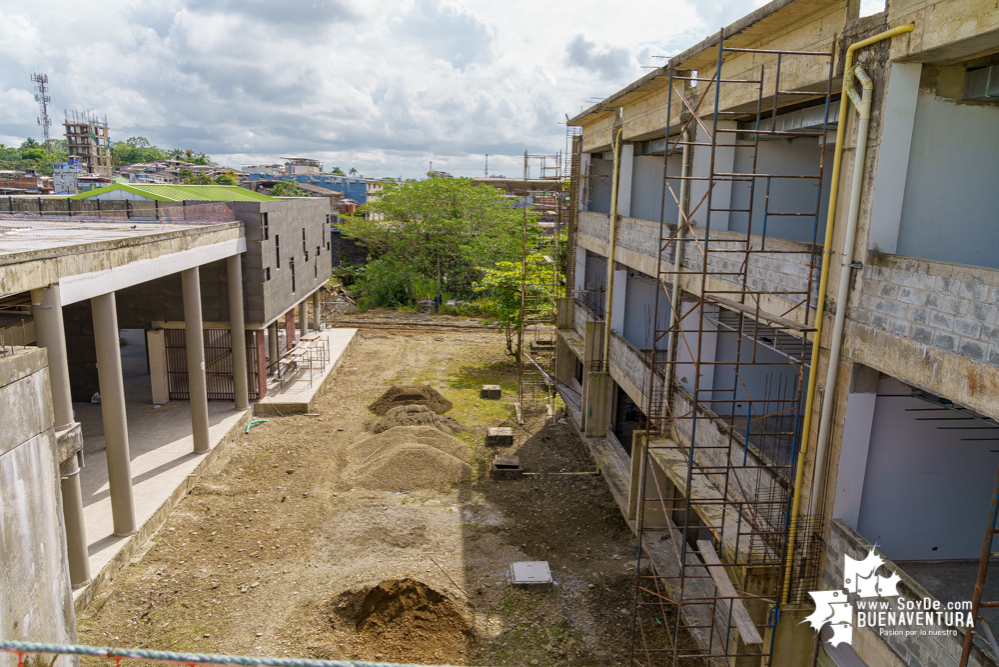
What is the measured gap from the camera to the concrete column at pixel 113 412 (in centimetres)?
1377

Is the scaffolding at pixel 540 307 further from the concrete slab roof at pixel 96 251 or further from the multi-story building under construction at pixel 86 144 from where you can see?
the multi-story building under construction at pixel 86 144

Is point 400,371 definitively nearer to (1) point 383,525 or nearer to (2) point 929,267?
(1) point 383,525

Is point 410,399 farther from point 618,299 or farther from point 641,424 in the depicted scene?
point 641,424

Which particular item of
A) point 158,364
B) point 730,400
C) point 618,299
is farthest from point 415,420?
point 730,400

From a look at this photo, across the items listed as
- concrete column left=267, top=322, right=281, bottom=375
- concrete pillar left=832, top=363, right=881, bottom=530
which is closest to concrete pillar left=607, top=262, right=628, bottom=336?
concrete pillar left=832, top=363, right=881, bottom=530

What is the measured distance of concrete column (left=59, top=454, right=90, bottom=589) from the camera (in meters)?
11.9

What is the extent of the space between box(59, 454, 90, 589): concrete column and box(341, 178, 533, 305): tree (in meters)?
31.4

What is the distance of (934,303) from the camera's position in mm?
6883

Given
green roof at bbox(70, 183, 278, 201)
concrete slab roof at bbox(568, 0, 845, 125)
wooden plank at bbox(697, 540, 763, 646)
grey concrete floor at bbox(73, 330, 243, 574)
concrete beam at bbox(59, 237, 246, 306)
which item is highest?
concrete slab roof at bbox(568, 0, 845, 125)

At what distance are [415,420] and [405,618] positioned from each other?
10.1 metres

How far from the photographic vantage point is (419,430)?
20.7 meters

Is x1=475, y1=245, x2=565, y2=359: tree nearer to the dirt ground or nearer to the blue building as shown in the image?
the dirt ground

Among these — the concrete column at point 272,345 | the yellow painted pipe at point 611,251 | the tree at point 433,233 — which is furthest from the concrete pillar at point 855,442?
the tree at point 433,233

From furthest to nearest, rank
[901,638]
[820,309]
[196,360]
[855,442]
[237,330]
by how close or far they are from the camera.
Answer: [237,330] → [196,360] → [820,309] → [855,442] → [901,638]
